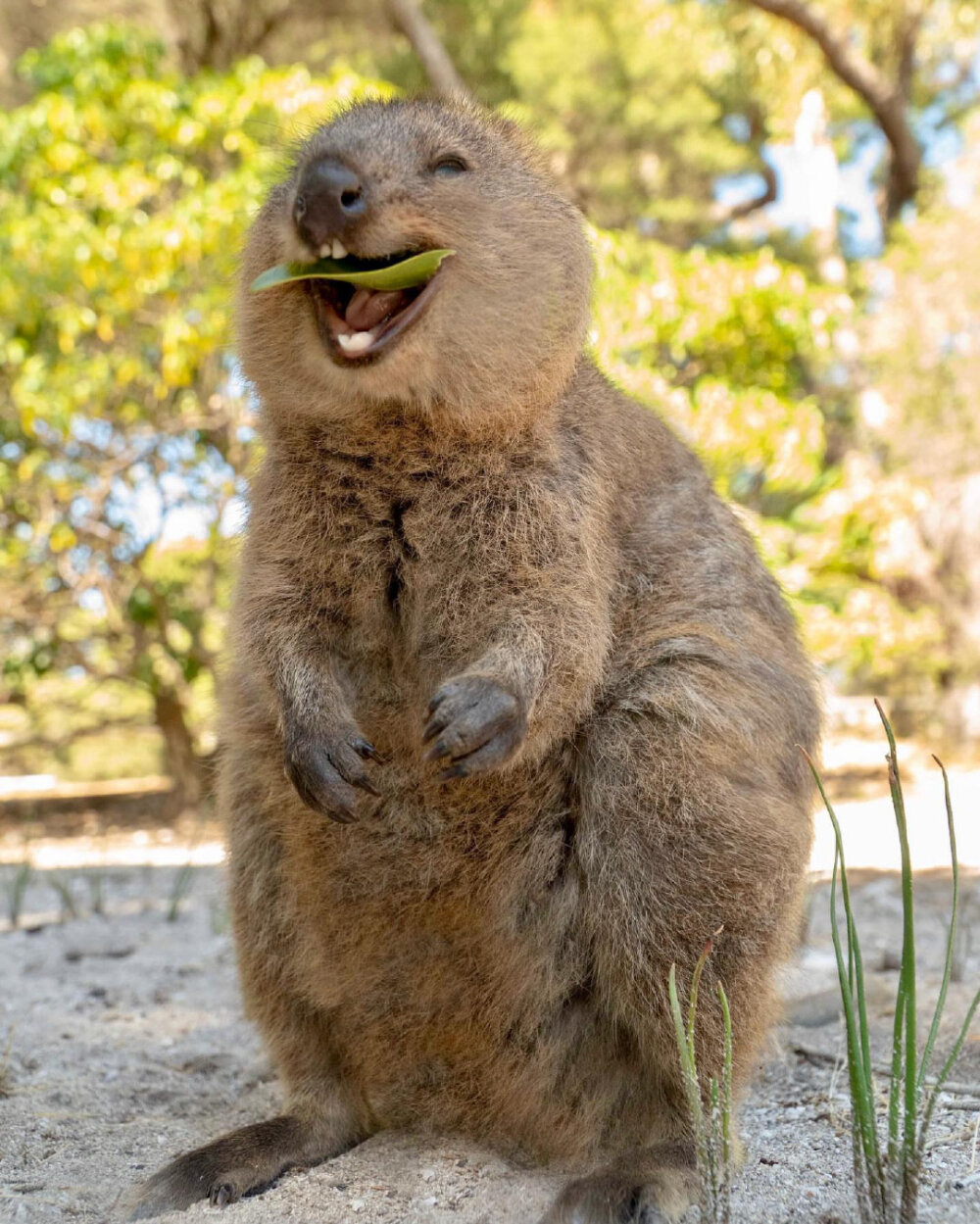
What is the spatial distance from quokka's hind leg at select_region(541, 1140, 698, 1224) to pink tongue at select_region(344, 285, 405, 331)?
181 cm

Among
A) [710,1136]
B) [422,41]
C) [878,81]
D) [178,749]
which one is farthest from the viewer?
[878,81]

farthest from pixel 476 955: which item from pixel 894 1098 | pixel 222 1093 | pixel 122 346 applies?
pixel 122 346

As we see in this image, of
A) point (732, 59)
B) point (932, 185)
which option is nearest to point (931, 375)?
point (932, 185)

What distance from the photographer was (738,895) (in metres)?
2.43

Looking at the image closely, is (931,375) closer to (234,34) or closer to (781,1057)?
(234,34)

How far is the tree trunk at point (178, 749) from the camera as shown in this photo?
10.4m

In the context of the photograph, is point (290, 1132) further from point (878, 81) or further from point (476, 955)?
point (878, 81)

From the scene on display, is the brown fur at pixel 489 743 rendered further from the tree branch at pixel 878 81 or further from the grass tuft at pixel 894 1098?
the tree branch at pixel 878 81

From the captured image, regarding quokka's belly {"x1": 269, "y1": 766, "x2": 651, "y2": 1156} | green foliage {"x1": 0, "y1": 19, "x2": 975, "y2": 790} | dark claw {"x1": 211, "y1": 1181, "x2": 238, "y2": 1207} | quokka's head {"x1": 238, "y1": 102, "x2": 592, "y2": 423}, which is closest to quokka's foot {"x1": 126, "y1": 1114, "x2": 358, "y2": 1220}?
dark claw {"x1": 211, "y1": 1181, "x2": 238, "y2": 1207}

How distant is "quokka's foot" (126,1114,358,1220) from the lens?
2.46m

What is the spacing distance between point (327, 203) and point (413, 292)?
26 centimetres

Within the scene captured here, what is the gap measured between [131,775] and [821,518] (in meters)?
9.76

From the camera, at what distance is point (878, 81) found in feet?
47.3

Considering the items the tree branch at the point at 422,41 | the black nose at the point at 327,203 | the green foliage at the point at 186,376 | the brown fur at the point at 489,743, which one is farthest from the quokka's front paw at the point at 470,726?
the tree branch at the point at 422,41
